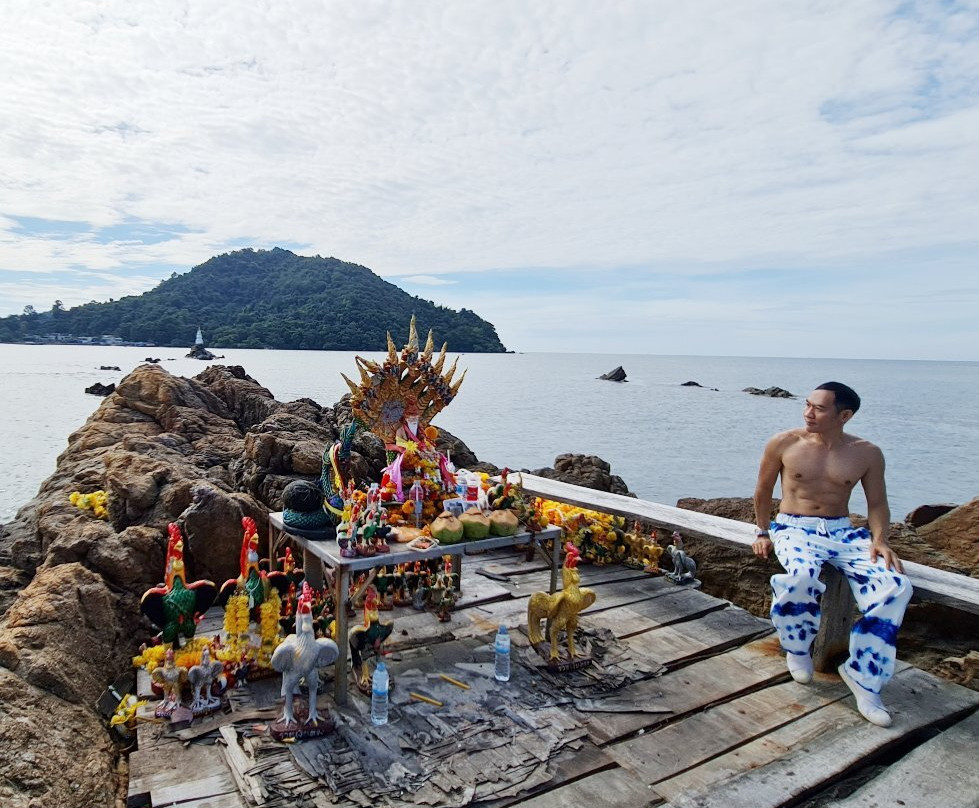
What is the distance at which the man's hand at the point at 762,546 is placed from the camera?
571 cm

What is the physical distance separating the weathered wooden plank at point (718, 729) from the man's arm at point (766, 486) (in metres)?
1.13

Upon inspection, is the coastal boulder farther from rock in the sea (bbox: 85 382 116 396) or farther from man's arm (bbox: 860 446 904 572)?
rock in the sea (bbox: 85 382 116 396)

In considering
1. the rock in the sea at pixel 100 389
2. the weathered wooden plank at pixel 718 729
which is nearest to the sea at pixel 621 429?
the rock in the sea at pixel 100 389

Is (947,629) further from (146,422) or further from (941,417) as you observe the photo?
(941,417)

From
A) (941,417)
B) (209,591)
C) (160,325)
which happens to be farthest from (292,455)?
(160,325)

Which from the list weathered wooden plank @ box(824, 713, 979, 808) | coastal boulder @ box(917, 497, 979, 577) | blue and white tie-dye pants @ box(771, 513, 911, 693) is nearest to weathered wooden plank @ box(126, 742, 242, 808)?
weathered wooden plank @ box(824, 713, 979, 808)

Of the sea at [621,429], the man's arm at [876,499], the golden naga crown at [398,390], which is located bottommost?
the sea at [621,429]

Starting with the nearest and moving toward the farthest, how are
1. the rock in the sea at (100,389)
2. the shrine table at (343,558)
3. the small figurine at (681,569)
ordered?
1. the shrine table at (343,558)
2. the small figurine at (681,569)
3. the rock in the sea at (100,389)

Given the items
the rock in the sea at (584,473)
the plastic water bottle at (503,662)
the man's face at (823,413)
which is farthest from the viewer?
the rock in the sea at (584,473)

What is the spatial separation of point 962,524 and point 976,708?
4547 millimetres

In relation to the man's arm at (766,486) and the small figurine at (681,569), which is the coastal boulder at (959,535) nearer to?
the small figurine at (681,569)

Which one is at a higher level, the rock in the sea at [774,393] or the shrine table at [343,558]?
the shrine table at [343,558]

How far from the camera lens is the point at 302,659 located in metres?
4.21

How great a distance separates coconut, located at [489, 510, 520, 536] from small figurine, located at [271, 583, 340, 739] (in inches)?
73.7
